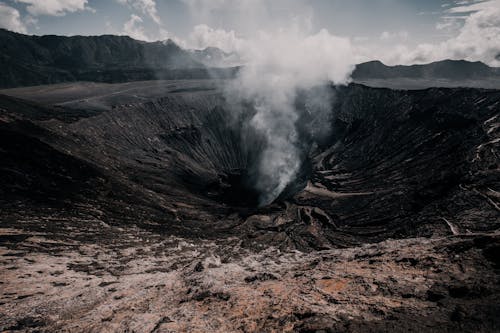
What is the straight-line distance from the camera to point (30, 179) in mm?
44062

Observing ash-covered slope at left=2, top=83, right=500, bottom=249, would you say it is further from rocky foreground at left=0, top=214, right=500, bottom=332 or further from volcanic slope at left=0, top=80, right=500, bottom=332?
rocky foreground at left=0, top=214, right=500, bottom=332

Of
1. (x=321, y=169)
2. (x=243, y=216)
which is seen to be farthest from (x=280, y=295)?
(x=321, y=169)

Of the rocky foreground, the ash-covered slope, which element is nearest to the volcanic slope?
the rocky foreground

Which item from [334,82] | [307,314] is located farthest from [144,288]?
[334,82]

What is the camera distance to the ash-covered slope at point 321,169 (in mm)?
44094

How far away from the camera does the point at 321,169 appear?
79000mm

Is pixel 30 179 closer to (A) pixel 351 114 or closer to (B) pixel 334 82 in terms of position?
(A) pixel 351 114

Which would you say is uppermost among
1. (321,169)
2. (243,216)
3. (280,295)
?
(280,295)

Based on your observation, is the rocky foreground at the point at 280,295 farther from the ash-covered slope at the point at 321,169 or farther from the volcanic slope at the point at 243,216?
the ash-covered slope at the point at 321,169

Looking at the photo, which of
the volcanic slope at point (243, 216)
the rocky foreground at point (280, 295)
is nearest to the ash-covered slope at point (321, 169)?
the volcanic slope at point (243, 216)

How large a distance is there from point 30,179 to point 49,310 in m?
33.6

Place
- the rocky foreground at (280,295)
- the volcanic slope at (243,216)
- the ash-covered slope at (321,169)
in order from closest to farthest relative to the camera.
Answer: the rocky foreground at (280,295) → the volcanic slope at (243,216) → the ash-covered slope at (321,169)

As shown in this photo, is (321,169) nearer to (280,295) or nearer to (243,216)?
(243,216)

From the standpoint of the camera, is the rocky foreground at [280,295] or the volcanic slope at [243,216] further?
the volcanic slope at [243,216]
